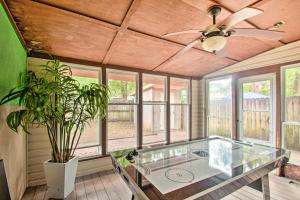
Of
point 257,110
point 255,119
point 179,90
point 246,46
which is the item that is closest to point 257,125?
point 255,119

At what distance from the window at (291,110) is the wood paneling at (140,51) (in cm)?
234

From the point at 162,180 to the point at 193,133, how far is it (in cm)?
390

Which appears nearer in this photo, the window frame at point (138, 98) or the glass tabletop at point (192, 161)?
the glass tabletop at point (192, 161)

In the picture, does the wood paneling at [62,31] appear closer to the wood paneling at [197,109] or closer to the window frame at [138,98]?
the window frame at [138,98]

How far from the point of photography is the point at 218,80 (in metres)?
4.64

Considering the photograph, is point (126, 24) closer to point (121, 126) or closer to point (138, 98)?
point (138, 98)

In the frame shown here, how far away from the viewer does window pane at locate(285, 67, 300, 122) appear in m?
3.06

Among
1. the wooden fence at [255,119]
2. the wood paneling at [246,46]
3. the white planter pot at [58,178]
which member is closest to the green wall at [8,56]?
the white planter pot at [58,178]

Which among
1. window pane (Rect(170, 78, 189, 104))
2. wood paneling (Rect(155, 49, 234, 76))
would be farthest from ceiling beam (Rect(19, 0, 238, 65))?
window pane (Rect(170, 78, 189, 104))

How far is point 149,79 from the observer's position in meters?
4.31

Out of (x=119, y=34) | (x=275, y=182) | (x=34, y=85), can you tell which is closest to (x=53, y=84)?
(x=34, y=85)

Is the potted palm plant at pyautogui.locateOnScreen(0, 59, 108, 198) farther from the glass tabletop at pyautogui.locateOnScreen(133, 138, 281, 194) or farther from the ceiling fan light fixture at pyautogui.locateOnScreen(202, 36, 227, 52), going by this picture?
the ceiling fan light fixture at pyautogui.locateOnScreen(202, 36, 227, 52)

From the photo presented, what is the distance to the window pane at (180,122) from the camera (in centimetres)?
478

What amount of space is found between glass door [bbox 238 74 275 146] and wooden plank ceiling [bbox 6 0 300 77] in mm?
801
